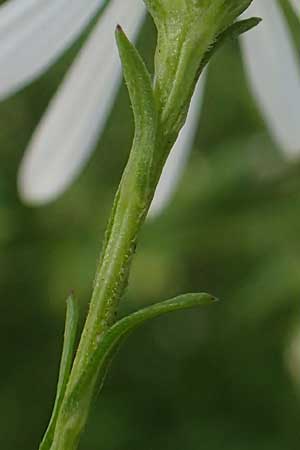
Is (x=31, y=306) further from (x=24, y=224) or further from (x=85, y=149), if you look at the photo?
(x=85, y=149)

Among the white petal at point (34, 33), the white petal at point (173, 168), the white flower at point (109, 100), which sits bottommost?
the white petal at point (173, 168)

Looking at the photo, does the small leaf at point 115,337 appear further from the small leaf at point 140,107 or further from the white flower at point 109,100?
the white flower at point 109,100

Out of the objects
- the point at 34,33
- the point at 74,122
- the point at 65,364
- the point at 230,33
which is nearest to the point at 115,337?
the point at 65,364

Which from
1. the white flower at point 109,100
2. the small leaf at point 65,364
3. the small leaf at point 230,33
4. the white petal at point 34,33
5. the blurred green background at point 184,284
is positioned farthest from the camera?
the blurred green background at point 184,284

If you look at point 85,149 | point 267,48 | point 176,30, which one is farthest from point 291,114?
point 176,30

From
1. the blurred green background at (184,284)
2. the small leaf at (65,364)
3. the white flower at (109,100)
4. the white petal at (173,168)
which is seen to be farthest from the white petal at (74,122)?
the small leaf at (65,364)

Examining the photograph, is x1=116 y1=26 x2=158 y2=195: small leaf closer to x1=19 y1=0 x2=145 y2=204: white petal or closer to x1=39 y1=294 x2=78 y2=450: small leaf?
x1=39 y1=294 x2=78 y2=450: small leaf

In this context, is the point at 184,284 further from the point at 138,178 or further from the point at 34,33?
the point at 138,178
